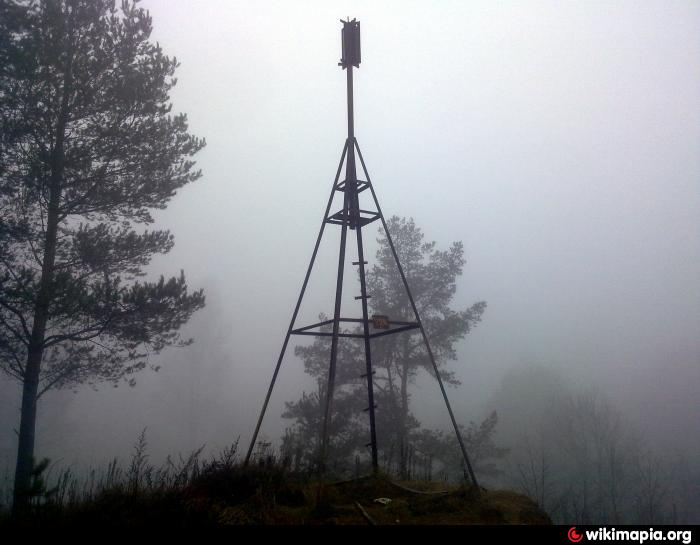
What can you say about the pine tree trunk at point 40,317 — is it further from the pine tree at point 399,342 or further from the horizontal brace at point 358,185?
the pine tree at point 399,342

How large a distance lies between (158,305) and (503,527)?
8960mm

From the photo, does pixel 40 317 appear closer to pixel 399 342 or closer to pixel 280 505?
pixel 280 505

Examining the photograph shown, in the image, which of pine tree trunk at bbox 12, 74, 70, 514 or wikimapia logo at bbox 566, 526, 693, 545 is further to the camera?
pine tree trunk at bbox 12, 74, 70, 514

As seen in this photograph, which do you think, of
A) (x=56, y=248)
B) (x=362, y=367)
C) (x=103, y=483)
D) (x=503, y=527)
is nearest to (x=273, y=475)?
(x=103, y=483)

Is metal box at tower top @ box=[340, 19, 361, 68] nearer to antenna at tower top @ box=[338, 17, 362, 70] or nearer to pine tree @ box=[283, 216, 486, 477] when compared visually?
antenna at tower top @ box=[338, 17, 362, 70]

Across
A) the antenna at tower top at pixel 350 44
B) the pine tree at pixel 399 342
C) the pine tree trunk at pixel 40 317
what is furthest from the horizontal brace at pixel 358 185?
the pine tree at pixel 399 342

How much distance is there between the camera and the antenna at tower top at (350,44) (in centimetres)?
884

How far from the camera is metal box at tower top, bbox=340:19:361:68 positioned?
29.0 ft

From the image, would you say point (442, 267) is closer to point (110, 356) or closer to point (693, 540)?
point (110, 356)

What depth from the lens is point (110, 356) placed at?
11.0 meters

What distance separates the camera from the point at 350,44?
29.0ft

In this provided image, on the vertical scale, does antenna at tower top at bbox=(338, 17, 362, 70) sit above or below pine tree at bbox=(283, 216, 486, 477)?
above

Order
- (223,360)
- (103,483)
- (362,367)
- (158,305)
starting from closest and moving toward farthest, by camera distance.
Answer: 1. (103,483)
2. (158,305)
3. (362,367)
4. (223,360)

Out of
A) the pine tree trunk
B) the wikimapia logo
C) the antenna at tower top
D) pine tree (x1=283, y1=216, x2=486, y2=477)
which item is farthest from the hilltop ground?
pine tree (x1=283, y1=216, x2=486, y2=477)
